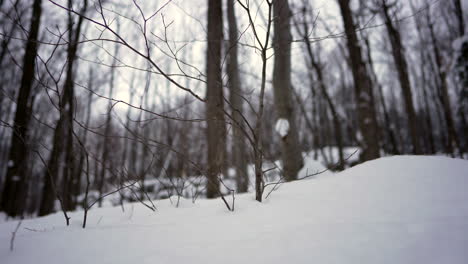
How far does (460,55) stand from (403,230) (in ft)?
32.0

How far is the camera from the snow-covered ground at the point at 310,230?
927 mm

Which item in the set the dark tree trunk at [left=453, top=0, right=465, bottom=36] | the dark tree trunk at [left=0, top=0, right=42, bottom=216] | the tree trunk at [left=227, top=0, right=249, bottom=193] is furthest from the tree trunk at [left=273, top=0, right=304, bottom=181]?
the dark tree trunk at [left=453, top=0, right=465, bottom=36]

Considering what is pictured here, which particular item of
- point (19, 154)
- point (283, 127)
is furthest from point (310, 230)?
point (19, 154)

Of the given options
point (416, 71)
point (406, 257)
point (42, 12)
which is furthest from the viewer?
point (416, 71)

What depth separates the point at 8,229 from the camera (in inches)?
63.6

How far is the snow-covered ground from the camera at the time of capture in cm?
93

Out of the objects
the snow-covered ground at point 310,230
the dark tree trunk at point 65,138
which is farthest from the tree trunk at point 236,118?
the dark tree trunk at point 65,138

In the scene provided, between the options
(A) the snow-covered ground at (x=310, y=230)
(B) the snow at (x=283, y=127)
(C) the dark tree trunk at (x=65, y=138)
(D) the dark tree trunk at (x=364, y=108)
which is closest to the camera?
(A) the snow-covered ground at (x=310, y=230)

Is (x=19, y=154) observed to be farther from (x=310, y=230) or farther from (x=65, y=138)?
(x=310, y=230)

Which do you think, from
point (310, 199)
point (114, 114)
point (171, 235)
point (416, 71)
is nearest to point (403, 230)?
point (310, 199)

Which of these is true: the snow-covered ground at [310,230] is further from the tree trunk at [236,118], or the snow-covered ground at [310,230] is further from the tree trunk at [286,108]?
the tree trunk at [286,108]

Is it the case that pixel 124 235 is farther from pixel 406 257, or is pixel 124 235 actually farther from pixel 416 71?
pixel 416 71

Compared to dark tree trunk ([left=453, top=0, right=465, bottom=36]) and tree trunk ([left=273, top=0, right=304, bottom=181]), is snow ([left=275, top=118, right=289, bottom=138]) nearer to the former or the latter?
tree trunk ([left=273, top=0, right=304, bottom=181])

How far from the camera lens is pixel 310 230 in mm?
1053
